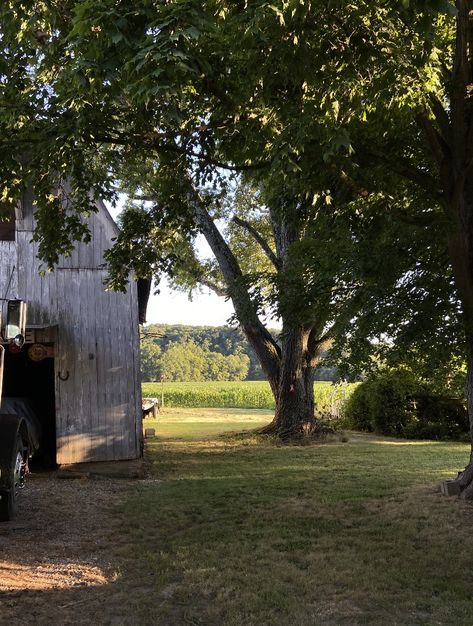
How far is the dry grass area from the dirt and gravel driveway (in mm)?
18

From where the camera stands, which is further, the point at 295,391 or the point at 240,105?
the point at 295,391

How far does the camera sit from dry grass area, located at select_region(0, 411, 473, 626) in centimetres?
459

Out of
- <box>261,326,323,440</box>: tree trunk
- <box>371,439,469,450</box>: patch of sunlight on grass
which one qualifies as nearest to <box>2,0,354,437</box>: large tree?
<box>371,439,469,450</box>: patch of sunlight on grass

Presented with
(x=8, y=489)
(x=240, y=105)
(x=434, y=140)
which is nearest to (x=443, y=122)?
(x=434, y=140)

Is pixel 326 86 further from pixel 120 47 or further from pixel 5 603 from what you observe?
pixel 5 603

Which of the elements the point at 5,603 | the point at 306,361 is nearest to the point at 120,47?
the point at 5,603

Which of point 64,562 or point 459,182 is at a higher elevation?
point 459,182

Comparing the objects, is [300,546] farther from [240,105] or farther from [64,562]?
[240,105]

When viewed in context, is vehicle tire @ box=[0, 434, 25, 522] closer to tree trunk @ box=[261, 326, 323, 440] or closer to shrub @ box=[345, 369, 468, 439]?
tree trunk @ box=[261, 326, 323, 440]

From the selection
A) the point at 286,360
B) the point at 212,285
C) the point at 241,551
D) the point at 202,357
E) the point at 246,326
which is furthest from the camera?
the point at 202,357

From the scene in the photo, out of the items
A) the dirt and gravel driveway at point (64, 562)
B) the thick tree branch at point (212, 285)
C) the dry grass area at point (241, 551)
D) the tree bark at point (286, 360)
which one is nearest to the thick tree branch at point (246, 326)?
the tree bark at point (286, 360)

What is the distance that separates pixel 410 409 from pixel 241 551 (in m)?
15.3

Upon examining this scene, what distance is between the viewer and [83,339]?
12.4 metres

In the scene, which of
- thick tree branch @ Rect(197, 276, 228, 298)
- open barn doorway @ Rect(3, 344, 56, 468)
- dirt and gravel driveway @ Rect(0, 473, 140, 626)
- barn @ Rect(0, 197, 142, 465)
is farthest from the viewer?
thick tree branch @ Rect(197, 276, 228, 298)
